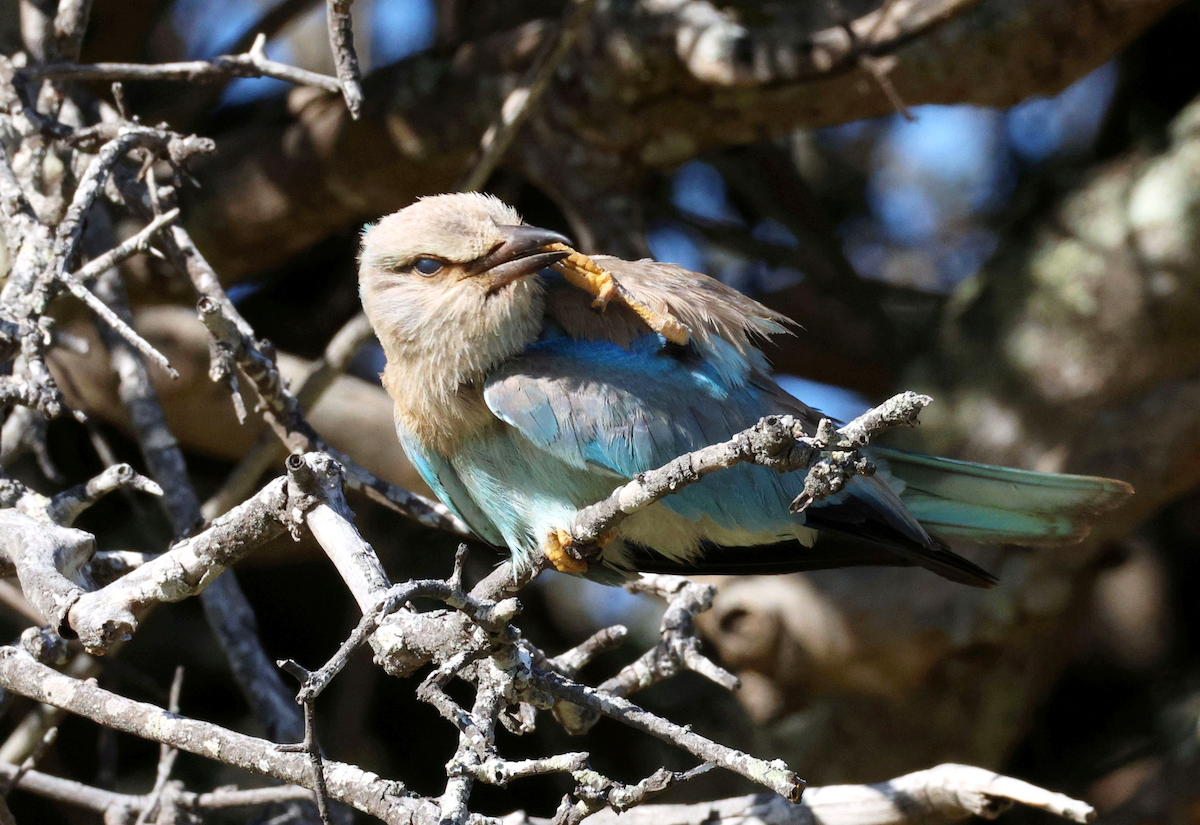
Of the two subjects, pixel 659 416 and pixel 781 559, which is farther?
pixel 781 559

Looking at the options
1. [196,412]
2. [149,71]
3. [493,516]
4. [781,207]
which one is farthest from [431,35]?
[493,516]

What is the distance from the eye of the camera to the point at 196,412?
13.7 feet

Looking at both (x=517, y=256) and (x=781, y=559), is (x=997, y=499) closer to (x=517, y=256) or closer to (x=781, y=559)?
(x=781, y=559)

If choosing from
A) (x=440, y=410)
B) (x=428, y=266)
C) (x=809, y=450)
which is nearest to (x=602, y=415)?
(x=440, y=410)

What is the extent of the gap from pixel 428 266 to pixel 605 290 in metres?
0.41

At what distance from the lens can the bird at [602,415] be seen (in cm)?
244

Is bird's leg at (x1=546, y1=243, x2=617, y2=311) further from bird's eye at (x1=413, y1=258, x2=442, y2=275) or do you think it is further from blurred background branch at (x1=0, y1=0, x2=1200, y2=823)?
blurred background branch at (x1=0, y1=0, x2=1200, y2=823)

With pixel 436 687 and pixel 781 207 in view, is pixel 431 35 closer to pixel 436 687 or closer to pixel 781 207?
pixel 781 207

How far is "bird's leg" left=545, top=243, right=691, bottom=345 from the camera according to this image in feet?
8.05

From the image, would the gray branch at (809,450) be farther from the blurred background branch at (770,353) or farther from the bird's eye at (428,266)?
the blurred background branch at (770,353)


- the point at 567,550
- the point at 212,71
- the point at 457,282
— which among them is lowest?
the point at 567,550

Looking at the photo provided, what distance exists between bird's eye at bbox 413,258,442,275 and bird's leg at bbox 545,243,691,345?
256 mm

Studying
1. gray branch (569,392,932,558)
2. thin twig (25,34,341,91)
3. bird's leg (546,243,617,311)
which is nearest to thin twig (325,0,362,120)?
thin twig (25,34,341,91)

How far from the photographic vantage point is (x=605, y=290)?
2477 millimetres
